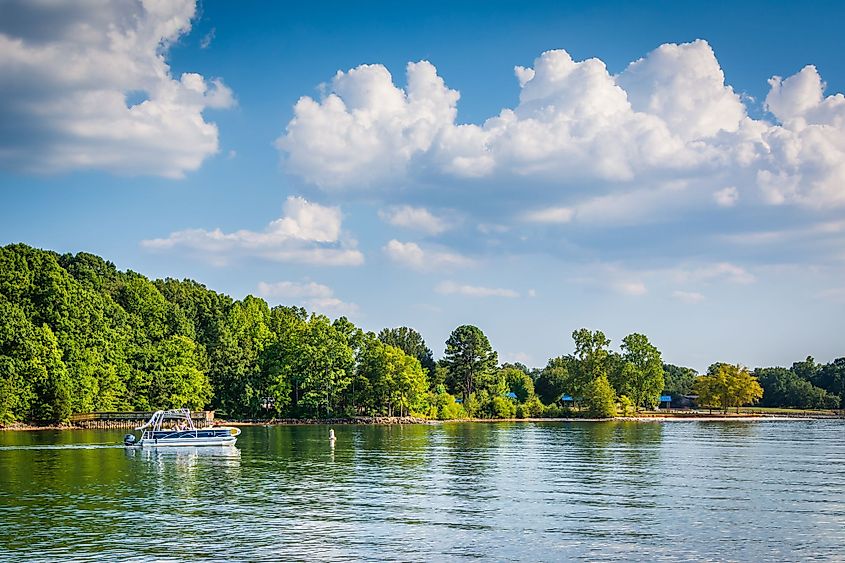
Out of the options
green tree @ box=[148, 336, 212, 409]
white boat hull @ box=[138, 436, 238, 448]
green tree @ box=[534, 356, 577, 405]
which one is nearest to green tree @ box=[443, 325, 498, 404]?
green tree @ box=[534, 356, 577, 405]

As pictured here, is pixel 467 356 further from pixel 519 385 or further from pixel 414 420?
pixel 414 420

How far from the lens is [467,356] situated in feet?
590

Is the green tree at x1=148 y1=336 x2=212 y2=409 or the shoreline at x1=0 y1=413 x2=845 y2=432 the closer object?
the shoreline at x1=0 y1=413 x2=845 y2=432

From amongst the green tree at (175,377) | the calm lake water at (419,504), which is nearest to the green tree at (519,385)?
the green tree at (175,377)

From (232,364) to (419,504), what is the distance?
351 feet

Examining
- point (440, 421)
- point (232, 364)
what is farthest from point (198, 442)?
point (440, 421)

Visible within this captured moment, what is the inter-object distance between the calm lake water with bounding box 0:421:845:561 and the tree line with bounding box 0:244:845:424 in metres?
38.9

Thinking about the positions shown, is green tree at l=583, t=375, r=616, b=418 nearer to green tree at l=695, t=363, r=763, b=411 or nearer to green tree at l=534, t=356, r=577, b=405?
green tree at l=534, t=356, r=577, b=405

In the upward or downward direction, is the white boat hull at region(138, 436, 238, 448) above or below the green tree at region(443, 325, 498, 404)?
below

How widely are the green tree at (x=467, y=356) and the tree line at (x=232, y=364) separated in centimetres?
31

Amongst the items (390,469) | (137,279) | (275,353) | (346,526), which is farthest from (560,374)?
(346,526)

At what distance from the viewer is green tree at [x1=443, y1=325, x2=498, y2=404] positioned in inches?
7032

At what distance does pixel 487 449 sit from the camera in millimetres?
78500

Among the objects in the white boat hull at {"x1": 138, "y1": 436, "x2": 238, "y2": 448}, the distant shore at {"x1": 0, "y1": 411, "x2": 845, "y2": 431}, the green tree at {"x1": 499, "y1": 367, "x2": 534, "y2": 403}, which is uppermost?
the green tree at {"x1": 499, "y1": 367, "x2": 534, "y2": 403}
